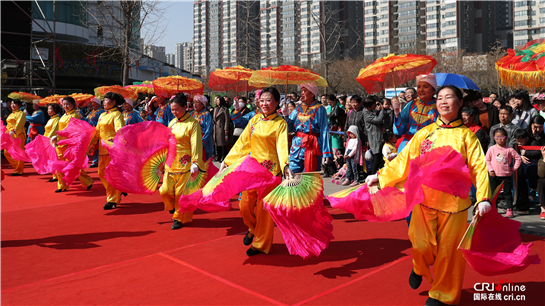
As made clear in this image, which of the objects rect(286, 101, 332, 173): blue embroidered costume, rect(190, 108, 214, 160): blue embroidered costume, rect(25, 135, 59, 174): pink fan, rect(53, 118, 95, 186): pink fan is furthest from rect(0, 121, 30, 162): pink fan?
rect(286, 101, 332, 173): blue embroidered costume

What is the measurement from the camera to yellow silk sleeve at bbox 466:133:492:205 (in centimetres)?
304

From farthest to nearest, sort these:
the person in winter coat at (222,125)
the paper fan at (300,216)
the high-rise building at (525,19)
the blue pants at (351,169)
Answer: the high-rise building at (525,19)
the person in winter coat at (222,125)
the blue pants at (351,169)
the paper fan at (300,216)

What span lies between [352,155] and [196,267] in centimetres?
506

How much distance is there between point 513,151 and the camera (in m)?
6.01

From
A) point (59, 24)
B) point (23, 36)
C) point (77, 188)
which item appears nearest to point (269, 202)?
point (77, 188)

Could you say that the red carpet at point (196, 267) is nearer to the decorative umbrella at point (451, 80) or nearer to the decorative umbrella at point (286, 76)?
the decorative umbrella at point (451, 80)

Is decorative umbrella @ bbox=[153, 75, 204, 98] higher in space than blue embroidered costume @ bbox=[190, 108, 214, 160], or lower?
higher

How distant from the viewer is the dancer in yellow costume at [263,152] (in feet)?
15.0

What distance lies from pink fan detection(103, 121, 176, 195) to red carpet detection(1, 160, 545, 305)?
1.97 ft

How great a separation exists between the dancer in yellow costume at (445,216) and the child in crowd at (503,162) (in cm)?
310

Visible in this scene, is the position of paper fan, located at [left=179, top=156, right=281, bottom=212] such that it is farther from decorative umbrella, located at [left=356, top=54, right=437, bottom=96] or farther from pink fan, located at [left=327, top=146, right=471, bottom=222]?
decorative umbrella, located at [left=356, top=54, right=437, bottom=96]

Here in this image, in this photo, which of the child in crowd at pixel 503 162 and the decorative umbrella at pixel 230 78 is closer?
the child in crowd at pixel 503 162

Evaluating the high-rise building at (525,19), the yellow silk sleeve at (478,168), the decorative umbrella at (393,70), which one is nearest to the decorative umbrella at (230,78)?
the decorative umbrella at (393,70)

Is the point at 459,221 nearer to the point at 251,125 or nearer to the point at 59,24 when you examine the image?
the point at 251,125
